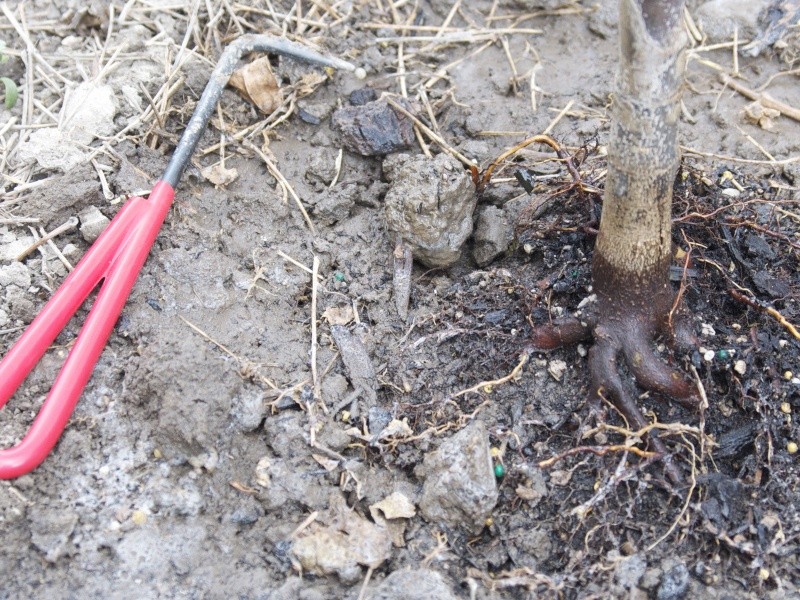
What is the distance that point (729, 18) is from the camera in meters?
3.00

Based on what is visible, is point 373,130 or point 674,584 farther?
point 373,130

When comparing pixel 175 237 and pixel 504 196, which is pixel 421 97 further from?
pixel 175 237

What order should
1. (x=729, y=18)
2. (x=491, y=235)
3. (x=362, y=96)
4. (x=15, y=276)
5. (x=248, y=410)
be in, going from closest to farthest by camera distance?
(x=248, y=410) → (x=15, y=276) → (x=491, y=235) → (x=362, y=96) → (x=729, y=18)

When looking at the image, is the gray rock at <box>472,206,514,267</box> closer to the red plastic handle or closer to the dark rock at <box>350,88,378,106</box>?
the dark rock at <box>350,88,378,106</box>

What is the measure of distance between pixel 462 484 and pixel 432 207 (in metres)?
0.84

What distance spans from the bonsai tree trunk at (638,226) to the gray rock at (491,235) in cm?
37

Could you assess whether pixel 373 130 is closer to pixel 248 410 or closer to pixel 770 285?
pixel 248 410

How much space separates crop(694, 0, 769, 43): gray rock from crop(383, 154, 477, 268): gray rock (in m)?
1.39

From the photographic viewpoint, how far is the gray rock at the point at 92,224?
2.25m

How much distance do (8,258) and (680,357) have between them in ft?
6.30

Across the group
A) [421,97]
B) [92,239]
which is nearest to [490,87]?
[421,97]

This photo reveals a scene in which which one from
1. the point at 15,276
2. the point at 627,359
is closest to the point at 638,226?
the point at 627,359

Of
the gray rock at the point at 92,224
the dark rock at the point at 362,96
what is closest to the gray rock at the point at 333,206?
the dark rock at the point at 362,96

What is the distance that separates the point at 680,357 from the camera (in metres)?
2.05
